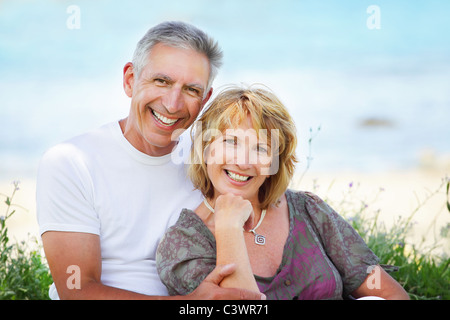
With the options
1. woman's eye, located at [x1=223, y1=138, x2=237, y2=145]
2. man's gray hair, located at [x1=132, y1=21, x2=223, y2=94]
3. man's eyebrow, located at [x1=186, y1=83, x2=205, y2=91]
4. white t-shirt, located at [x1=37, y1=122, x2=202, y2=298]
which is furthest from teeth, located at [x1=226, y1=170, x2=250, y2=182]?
man's gray hair, located at [x1=132, y1=21, x2=223, y2=94]

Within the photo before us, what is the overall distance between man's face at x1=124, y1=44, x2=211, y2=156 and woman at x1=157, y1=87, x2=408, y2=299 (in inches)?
7.5

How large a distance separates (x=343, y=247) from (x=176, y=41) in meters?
1.40

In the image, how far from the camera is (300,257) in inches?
106

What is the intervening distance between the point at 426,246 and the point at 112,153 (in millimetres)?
2716

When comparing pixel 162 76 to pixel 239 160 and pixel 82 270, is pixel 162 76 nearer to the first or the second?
pixel 239 160

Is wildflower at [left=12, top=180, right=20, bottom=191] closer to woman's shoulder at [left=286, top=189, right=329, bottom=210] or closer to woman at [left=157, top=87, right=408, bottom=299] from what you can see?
woman at [left=157, top=87, right=408, bottom=299]

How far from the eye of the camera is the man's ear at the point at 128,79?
3.10m

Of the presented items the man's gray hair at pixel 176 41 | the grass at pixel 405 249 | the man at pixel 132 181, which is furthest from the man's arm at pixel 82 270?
the grass at pixel 405 249

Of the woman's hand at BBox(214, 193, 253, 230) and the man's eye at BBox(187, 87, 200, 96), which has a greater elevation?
the man's eye at BBox(187, 87, 200, 96)

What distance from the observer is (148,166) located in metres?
2.96

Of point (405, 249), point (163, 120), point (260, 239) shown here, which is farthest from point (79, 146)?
point (405, 249)

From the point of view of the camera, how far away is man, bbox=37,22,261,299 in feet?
8.55
